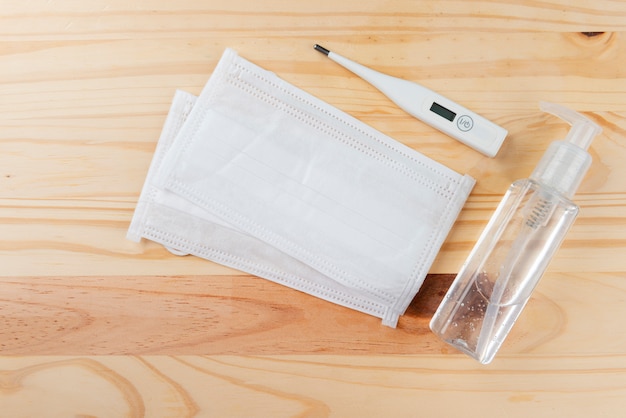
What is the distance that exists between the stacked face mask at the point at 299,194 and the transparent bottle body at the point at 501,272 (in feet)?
0.13

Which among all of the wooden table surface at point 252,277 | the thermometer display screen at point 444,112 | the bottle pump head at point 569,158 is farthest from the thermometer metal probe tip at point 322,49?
the bottle pump head at point 569,158

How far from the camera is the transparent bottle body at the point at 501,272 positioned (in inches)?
21.7

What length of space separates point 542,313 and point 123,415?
444 millimetres

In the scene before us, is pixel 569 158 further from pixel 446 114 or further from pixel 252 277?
pixel 252 277

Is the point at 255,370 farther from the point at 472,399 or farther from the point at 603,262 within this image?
the point at 603,262

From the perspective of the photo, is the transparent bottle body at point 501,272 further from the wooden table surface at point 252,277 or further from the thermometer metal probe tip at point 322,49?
the thermometer metal probe tip at point 322,49

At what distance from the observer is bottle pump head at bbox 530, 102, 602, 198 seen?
52 cm

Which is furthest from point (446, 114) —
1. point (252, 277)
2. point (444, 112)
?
point (252, 277)

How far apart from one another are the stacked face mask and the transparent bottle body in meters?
0.04

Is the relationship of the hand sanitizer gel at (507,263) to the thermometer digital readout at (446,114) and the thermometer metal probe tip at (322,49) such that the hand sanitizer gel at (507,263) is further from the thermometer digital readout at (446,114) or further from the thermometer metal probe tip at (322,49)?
the thermometer metal probe tip at (322,49)

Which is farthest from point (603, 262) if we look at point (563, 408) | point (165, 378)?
point (165, 378)

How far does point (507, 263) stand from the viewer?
1.83ft

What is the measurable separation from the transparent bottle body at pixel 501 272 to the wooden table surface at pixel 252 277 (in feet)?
0.06

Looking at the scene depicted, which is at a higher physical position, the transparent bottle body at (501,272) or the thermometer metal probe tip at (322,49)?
the thermometer metal probe tip at (322,49)
